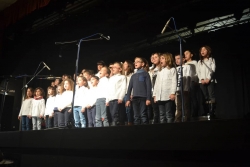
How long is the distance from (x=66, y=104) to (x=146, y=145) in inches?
109

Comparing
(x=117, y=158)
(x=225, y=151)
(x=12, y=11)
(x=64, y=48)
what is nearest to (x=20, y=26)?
(x=12, y=11)

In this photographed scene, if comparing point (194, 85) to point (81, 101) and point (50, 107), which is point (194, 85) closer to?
point (81, 101)

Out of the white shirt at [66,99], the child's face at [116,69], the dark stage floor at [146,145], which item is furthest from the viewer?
the white shirt at [66,99]

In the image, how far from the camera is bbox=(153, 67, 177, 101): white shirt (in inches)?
132

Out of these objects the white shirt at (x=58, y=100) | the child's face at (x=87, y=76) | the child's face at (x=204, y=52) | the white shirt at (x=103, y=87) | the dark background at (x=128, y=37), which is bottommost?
the white shirt at (x=58, y=100)

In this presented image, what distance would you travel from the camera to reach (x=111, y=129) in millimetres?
2420

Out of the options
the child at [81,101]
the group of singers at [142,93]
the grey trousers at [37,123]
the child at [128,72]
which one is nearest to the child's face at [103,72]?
the group of singers at [142,93]

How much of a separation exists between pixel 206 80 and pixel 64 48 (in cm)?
399

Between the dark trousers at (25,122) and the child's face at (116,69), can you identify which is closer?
the child's face at (116,69)

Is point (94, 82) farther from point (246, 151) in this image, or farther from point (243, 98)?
point (246, 151)

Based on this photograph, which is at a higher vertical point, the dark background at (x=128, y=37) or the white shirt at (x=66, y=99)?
the dark background at (x=128, y=37)

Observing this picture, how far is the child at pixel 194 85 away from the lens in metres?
3.83

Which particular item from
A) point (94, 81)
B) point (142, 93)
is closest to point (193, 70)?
point (142, 93)

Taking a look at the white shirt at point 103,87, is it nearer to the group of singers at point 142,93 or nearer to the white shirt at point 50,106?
the group of singers at point 142,93
